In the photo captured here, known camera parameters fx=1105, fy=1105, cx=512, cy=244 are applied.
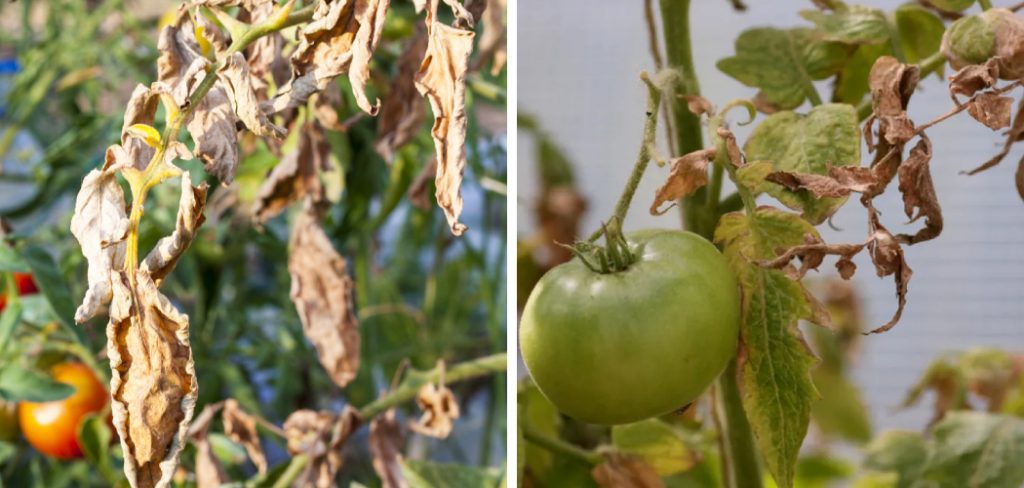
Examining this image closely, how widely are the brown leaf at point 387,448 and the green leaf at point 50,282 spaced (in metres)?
0.16

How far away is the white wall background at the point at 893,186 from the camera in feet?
5.13

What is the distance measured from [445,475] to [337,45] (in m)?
0.33

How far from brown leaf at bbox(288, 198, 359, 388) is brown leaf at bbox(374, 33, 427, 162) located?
0.06 m

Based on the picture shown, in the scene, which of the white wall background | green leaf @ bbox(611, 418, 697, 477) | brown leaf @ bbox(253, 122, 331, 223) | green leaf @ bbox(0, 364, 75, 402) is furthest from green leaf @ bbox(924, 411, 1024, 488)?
the white wall background

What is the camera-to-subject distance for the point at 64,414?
76 centimetres

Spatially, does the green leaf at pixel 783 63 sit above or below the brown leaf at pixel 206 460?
above

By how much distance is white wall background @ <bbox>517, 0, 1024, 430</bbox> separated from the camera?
1564 millimetres

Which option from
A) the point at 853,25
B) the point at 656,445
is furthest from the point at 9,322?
the point at 853,25

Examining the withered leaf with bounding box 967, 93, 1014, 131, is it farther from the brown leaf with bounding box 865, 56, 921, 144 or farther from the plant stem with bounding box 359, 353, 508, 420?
the plant stem with bounding box 359, 353, 508, 420

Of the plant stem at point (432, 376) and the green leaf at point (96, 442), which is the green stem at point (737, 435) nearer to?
the plant stem at point (432, 376)

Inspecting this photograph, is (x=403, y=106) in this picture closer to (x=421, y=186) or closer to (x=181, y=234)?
(x=421, y=186)

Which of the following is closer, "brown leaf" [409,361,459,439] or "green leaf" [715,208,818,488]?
"green leaf" [715,208,818,488]

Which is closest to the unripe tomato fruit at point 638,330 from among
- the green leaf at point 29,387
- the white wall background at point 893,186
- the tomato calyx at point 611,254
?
the tomato calyx at point 611,254

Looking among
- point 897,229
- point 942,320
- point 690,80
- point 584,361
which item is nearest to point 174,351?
point 584,361
